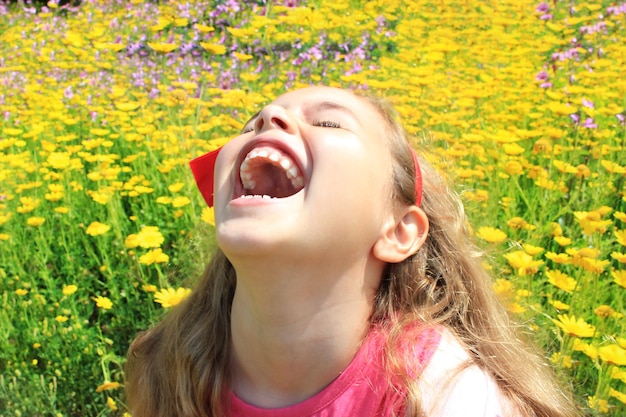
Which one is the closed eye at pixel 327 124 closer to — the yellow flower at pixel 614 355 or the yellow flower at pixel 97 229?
the yellow flower at pixel 614 355

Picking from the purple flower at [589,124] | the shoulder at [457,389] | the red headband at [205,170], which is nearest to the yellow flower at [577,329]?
the shoulder at [457,389]

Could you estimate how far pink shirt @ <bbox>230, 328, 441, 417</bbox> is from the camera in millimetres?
1335

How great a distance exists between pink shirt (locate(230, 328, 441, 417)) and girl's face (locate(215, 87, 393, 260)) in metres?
0.20

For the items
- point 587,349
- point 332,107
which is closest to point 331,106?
point 332,107

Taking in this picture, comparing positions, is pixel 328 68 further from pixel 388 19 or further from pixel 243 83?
pixel 388 19

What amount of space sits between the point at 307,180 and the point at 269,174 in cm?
19

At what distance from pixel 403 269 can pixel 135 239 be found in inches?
34.4

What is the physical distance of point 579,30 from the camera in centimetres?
430

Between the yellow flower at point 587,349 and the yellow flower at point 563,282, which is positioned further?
the yellow flower at point 563,282

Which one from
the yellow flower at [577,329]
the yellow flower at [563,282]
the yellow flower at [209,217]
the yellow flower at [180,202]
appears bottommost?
the yellow flower at [180,202]

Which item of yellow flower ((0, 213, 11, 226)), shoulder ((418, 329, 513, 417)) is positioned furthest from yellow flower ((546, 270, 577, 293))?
yellow flower ((0, 213, 11, 226))

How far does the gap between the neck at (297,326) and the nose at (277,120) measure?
0.24 meters

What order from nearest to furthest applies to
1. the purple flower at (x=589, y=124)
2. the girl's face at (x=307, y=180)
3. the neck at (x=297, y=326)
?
the girl's face at (x=307, y=180)
the neck at (x=297, y=326)
the purple flower at (x=589, y=124)

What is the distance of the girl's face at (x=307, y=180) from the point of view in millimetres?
1198
